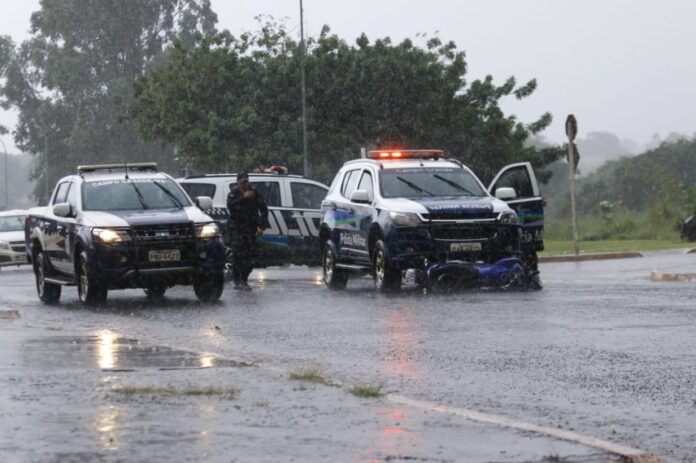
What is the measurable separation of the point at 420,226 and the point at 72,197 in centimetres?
482

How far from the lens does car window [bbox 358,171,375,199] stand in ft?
72.4

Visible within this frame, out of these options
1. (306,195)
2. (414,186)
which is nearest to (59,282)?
(414,186)

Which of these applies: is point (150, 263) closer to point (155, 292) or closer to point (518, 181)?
point (155, 292)

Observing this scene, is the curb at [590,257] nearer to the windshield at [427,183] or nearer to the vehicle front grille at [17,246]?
the windshield at [427,183]

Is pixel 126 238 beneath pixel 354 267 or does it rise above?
above

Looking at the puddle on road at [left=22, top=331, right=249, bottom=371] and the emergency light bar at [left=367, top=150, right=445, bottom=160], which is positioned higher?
the emergency light bar at [left=367, top=150, right=445, bottom=160]

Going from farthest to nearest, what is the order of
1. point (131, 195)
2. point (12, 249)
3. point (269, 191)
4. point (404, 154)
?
point (12, 249) → point (269, 191) → point (404, 154) → point (131, 195)

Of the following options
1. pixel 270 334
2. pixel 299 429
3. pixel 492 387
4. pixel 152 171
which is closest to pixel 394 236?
pixel 152 171

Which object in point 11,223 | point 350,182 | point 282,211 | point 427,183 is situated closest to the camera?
point 427,183

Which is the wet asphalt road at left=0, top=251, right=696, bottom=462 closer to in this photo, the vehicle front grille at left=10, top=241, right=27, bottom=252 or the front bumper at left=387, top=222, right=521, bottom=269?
the front bumper at left=387, top=222, right=521, bottom=269

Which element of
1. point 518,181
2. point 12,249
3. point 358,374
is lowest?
point 358,374

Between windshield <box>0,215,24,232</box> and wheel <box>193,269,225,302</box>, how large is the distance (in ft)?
72.6

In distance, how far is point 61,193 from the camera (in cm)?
2175

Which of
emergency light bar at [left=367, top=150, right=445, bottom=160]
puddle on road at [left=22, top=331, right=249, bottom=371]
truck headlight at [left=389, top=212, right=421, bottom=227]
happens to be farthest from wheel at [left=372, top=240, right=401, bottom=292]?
puddle on road at [left=22, top=331, right=249, bottom=371]
